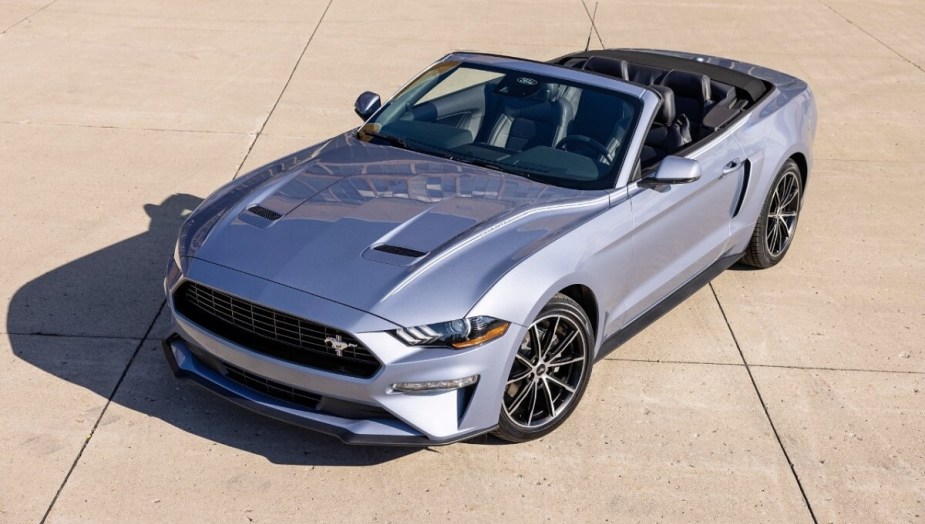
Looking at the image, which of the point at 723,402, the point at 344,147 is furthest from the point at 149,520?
the point at 723,402

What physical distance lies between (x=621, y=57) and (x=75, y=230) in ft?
12.2

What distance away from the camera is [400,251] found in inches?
192

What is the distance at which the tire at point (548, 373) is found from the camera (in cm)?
494

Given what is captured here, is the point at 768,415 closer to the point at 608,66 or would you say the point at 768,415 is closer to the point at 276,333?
the point at 276,333

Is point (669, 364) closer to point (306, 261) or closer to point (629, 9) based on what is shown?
point (306, 261)

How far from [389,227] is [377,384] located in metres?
0.85

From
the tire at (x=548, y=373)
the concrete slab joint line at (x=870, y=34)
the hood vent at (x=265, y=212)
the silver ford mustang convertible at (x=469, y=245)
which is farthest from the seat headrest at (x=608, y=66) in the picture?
the concrete slab joint line at (x=870, y=34)

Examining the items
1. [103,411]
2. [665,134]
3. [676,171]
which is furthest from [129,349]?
[665,134]

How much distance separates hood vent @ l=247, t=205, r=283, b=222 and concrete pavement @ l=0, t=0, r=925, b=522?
93cm

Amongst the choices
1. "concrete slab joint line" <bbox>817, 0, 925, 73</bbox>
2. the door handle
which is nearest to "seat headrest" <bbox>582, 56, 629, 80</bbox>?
the door handle

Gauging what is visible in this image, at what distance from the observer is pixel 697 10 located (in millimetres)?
14266

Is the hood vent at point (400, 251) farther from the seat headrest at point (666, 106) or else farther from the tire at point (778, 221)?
the tire at point (778, 221)

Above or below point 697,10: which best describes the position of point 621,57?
above

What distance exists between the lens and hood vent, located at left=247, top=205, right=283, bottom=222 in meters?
5.22
